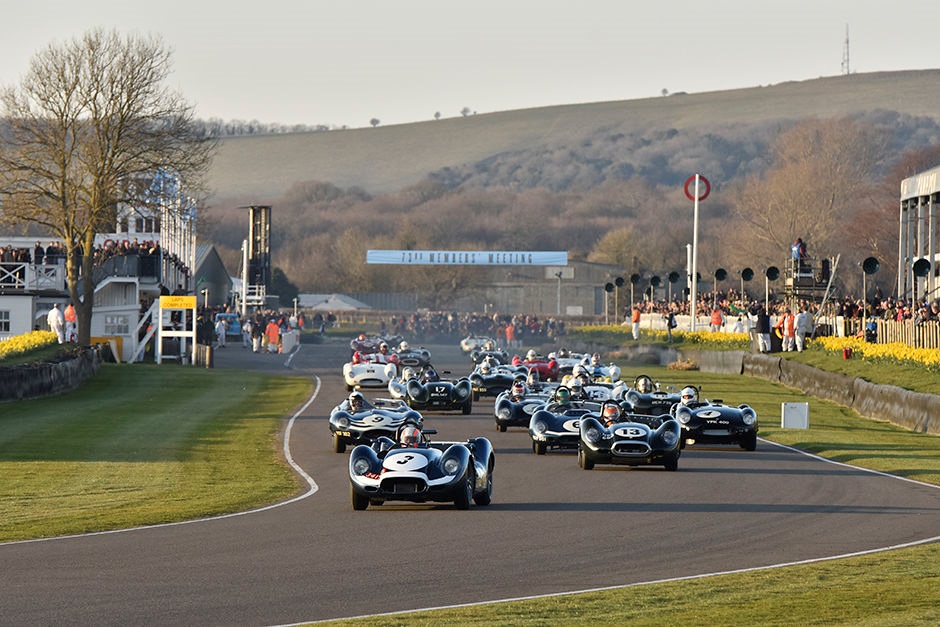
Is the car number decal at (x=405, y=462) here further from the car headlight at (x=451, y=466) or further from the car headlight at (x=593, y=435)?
the car headlight at (x=593, y=435)

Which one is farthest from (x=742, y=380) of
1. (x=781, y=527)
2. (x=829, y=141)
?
(x=829, y=141)

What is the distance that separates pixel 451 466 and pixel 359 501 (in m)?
1.22

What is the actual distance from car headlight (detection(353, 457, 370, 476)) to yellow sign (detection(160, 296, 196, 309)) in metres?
45.7

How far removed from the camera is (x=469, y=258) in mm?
153125

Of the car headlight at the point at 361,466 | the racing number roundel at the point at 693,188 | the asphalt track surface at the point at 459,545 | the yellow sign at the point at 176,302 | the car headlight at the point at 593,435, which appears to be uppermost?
the racing number roundel at the point at 693,188

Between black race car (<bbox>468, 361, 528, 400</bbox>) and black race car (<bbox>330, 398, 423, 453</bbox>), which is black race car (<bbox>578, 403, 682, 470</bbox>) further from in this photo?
black race car (<bbox>468, 361, 528, 400</bbox>)

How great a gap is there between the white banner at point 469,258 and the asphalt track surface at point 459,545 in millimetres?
126003

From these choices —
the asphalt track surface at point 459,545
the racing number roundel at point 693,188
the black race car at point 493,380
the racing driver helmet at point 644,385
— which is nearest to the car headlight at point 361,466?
the asphalt track surface at point 459,545

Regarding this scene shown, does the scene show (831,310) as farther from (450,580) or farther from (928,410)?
(450,580)

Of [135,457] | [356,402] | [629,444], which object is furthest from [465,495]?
[135,457]

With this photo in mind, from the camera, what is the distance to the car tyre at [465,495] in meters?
19.4

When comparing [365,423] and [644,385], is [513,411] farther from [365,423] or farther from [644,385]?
[365,423]

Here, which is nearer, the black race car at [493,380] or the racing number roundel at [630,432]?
the racing number roundel at [630,432]

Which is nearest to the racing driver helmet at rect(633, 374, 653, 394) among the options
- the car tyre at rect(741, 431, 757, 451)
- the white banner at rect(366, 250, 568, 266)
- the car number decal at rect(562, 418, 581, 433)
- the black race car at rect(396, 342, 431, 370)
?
the car tyre at rect(741, 431, 757, 451)
